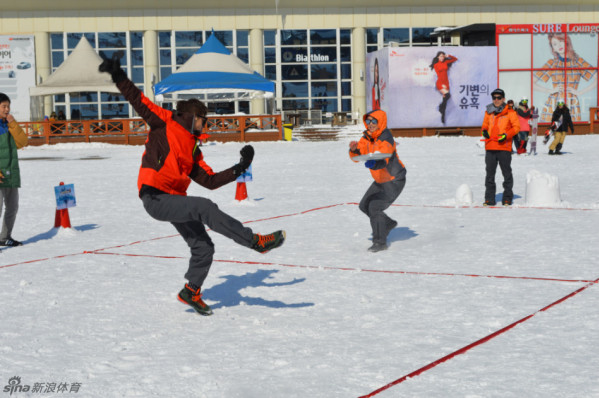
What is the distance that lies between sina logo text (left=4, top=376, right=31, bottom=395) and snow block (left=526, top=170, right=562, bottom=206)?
8.39m

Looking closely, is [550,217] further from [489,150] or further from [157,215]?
[157,215]

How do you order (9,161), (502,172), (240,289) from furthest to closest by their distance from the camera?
(502,172), (9,161), (240,289)

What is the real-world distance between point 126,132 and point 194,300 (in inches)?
995

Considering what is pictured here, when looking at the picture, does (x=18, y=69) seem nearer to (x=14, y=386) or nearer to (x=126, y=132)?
(x=126, y=132)

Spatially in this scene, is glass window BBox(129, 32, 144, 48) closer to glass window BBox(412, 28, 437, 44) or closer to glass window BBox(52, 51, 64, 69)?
glass window BBox(52, 51, 64, 69)

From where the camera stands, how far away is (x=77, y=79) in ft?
91.4

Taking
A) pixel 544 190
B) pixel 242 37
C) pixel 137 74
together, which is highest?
pixel 242 37

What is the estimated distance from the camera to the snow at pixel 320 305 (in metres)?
4.20

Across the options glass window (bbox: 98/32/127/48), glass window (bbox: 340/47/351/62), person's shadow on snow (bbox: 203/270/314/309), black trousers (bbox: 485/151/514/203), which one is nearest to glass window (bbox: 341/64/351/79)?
glass window (bbox: 340/47/351/62)

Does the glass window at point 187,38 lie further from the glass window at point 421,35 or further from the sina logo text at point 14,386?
the sina logo text at point 14,386

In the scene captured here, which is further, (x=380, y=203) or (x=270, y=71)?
(x=270, y=71)

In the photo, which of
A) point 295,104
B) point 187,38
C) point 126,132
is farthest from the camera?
point 295,104

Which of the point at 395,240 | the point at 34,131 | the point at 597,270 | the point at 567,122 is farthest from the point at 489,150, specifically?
the point at 34,131

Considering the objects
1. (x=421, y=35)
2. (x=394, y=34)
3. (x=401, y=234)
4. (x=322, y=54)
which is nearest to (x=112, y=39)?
(x=322, y=54)
